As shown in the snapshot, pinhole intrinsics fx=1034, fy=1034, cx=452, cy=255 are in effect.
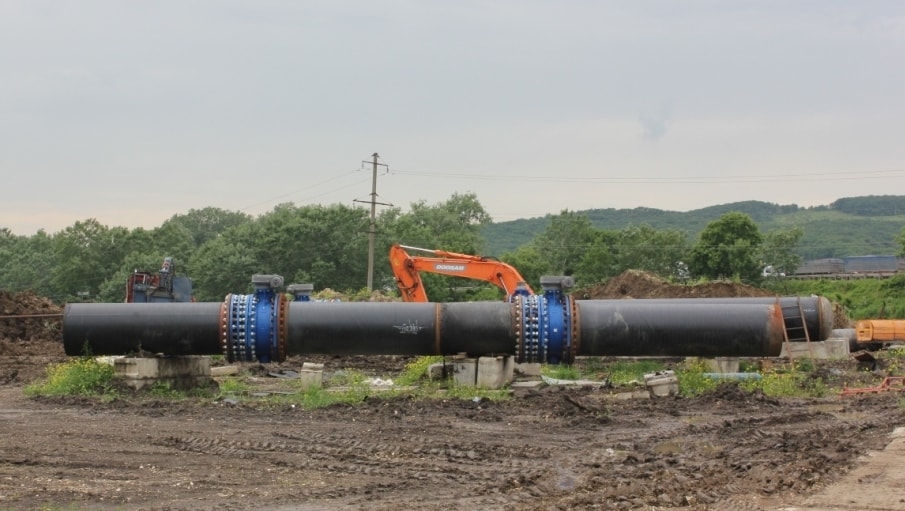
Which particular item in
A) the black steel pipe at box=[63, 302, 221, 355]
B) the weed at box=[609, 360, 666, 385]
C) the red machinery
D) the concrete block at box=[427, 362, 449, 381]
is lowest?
the weed at box=[609, 360, 666, 385]

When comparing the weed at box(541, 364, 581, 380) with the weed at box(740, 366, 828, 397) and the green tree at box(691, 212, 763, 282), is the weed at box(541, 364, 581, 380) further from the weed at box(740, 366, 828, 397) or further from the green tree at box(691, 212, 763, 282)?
the green tree at box(691, 212, 763, 282)

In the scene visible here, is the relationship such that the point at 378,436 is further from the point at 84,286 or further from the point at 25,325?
the point at 84,286

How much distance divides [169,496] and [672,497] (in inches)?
164

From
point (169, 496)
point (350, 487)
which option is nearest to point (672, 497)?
point (350, 487)

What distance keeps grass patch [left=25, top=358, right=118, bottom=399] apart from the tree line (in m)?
42.5

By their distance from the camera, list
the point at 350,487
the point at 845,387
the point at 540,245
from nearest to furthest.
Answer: the point at 350,487 < the point at 845,387 < the point at 540,245

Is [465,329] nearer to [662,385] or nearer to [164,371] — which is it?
[662,385]

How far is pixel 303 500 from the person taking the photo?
857cm

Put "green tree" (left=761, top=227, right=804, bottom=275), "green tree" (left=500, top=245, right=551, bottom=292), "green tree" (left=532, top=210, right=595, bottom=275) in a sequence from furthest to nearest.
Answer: "green tree" (left=532, top=210, right=595, bottom=275) → "green tree" (left=500, top=245, right=551, bottom=292) → "green tree" (left=761, top=227, right=804, bottom=275)

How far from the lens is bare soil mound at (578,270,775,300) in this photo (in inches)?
1253

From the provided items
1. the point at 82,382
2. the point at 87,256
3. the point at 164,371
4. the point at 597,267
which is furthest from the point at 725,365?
the point at 87,256

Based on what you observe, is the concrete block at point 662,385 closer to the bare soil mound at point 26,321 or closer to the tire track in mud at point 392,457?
the tire track in mud at point 392,457

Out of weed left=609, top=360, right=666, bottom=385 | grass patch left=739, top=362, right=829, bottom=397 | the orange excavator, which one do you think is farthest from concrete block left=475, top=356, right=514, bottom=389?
the orange excavator

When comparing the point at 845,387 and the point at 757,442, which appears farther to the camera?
the point at 845,387
